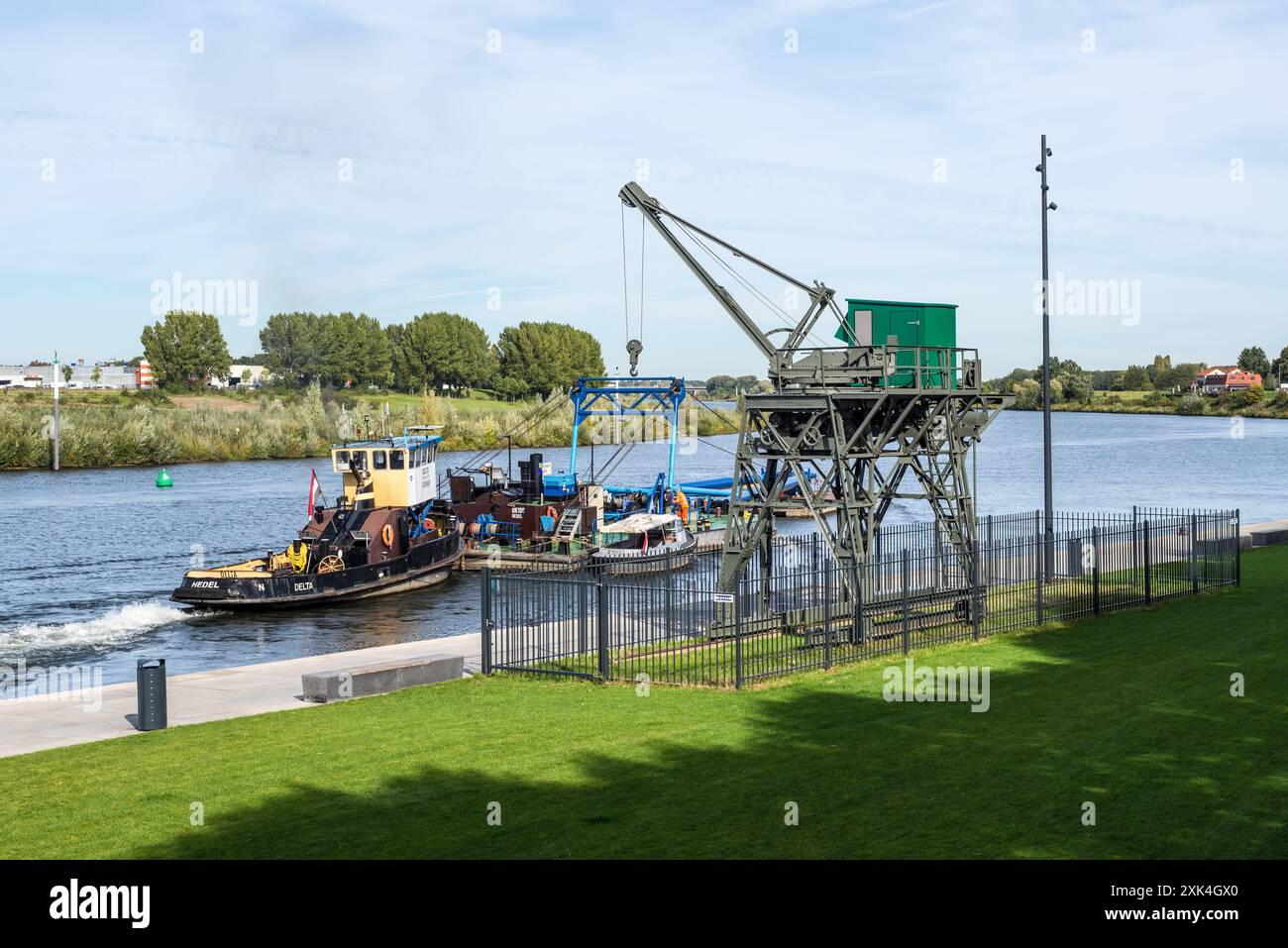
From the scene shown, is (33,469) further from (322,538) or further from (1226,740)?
(1226,740)

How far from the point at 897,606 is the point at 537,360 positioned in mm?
177346

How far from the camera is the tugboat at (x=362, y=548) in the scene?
40000 millimetres

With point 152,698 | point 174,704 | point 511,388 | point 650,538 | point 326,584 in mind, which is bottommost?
point 326,584

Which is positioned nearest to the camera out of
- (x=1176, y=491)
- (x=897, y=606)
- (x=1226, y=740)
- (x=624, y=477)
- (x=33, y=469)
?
(x=1226, y=740)

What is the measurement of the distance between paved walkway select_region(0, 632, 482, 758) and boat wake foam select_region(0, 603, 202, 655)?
1393 cm

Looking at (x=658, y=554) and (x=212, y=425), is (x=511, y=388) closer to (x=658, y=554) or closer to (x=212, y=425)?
(x=212, y=425)

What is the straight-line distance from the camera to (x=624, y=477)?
10962 centimetres

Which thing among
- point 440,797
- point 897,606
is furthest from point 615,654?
point 440,797

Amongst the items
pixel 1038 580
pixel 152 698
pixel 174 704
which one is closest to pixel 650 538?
pixel 1038 580

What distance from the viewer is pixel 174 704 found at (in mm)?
19234

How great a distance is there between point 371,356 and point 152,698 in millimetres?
178205

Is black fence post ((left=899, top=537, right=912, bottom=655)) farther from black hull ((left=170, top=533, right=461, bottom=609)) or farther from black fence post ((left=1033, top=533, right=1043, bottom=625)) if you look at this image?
black hull ((left=170, top=533, right=461, bottom=609))

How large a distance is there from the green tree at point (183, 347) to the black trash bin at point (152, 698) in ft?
543

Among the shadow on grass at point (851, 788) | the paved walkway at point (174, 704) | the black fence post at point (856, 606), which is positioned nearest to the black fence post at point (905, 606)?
the black fence post at point (856, 606)
